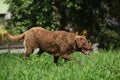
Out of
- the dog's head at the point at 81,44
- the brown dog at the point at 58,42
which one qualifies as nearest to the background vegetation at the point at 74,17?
the brown dog at the point at 58,42

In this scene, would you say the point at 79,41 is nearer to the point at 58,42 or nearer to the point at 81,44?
the point at 81,44

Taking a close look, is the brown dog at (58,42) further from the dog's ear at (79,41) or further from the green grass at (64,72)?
the green grass at (64,72)

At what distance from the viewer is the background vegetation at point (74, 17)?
22.2 metres

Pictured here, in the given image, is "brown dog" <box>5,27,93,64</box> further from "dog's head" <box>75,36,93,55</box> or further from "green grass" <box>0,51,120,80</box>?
"green grass" <box>0,51,120,80</box>

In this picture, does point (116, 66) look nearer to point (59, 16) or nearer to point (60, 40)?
point (60, 40)

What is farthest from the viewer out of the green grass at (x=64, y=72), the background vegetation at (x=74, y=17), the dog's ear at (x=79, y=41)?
the background vegetation at (x=74, y=17)

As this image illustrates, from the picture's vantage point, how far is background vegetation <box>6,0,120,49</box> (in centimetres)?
2220

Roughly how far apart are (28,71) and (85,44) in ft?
9.35

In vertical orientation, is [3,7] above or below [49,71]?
below

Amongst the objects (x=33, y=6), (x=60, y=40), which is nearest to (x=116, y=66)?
(x=60, y=40)

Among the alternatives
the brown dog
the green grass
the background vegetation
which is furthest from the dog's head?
the background vegetation

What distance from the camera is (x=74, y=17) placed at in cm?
2312

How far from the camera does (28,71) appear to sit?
1016cm

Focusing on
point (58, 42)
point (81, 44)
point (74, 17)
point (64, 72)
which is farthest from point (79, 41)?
point (74, 17)
